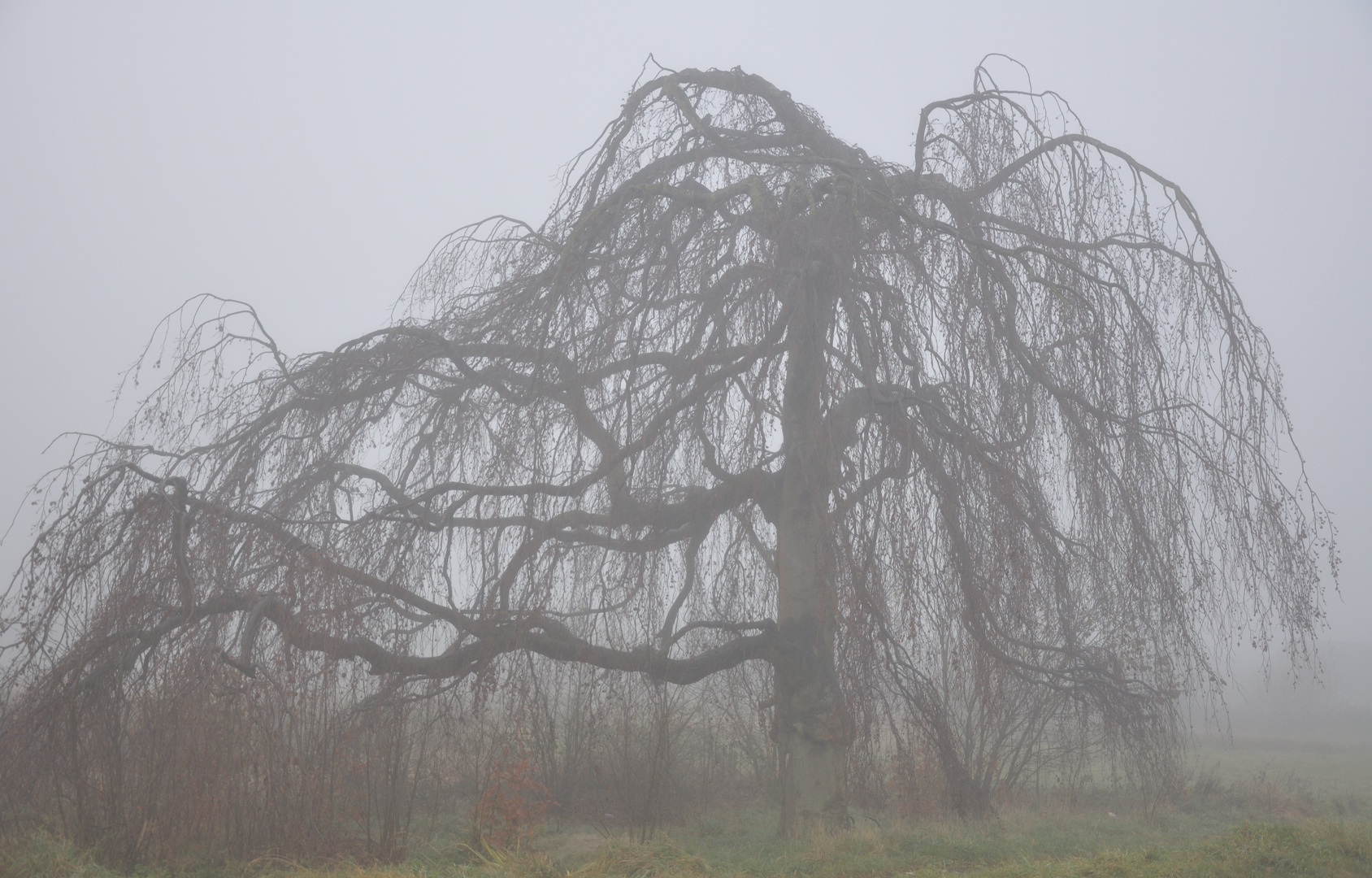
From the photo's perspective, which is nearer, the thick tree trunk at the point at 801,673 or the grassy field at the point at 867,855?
the grassy field at the point at 867,855

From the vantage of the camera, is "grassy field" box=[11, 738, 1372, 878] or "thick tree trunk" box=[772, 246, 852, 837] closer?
"grassy field" box=[11, 738, 1372, 878]

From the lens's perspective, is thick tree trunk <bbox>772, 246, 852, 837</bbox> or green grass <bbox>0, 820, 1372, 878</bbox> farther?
thick tree trunk <bbox>772, 246, 852, 837</bbox>

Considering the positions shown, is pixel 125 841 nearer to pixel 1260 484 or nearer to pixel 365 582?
pixel 365 582

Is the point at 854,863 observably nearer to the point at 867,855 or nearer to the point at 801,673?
the point at 867,855

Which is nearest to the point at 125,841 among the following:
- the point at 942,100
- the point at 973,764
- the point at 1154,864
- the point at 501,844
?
the point at 501,844

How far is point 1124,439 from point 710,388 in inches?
108

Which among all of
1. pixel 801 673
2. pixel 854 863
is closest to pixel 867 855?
pixel 854 863

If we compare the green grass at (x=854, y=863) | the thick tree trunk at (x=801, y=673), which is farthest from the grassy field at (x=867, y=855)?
the thick tree trunk at (x=801, y=673)

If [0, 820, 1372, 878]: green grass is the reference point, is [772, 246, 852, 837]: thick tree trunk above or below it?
above

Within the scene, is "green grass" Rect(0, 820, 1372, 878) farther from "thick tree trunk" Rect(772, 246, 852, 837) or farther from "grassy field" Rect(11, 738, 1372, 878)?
"thick tree trunk" Rect(772, 246, 852, 837)

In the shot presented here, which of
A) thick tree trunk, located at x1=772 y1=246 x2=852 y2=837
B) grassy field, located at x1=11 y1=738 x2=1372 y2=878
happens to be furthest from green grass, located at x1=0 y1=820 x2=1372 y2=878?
thick tree trunk, located at x1=772 y1=246 x2=852 y2=837

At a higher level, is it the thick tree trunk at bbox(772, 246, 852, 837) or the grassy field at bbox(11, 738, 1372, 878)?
the thick tree trunk at bbox(772, 246, 852, 837)

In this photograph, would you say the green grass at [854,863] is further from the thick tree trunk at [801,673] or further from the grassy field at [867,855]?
the thick tree trunk at [801,673]

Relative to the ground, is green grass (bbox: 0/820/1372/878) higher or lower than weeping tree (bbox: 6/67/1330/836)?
lower
